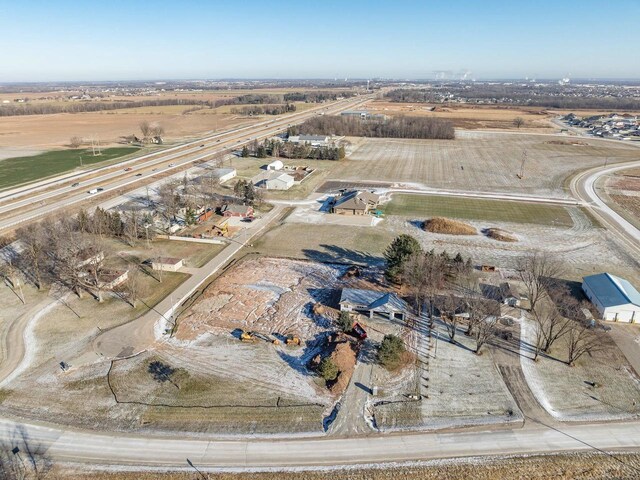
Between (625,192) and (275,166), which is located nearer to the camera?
(625,192)

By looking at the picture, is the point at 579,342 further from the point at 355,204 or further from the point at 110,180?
the point at 110,180

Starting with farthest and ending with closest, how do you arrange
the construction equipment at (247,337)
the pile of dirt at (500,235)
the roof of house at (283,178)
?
the roof of house at (283,178) < the pile of dirt at (500,235) < the construction equipment at (247,337)

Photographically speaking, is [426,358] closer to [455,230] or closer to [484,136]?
[455,230]

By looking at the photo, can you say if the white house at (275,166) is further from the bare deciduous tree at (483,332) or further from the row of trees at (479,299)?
the bare deciduous tree at (483,332)

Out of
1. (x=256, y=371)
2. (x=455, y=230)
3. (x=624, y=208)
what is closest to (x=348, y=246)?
(x=455, y=230)

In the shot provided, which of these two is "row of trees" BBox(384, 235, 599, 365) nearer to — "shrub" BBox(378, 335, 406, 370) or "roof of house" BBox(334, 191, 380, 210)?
"shrub" BBox(378, 335, 406, 370)

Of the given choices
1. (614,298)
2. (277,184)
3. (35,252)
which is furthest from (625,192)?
(35,252)

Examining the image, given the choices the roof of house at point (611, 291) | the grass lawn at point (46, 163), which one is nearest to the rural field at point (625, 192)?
the roof of house at point (611, 291)
